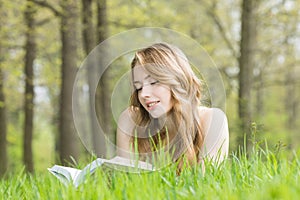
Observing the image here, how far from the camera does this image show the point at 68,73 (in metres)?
9.84

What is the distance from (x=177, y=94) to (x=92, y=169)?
0.87 m

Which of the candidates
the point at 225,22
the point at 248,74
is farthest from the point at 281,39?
the point at 248,74

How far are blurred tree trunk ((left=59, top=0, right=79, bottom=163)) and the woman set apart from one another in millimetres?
6362

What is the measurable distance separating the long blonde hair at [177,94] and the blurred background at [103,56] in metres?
0.44

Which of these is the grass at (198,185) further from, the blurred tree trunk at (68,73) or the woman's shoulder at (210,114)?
the blurred tree trunk at (68,73)

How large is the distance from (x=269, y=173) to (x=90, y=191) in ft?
2.92

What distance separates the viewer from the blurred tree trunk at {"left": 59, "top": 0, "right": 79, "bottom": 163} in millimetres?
9734

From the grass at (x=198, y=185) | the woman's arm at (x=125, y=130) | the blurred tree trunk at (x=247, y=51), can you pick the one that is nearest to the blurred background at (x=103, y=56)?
the blurred tree trunk at (x=247, y=51)

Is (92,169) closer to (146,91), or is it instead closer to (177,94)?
(146,91)

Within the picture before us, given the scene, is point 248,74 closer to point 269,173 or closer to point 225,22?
point 269,173

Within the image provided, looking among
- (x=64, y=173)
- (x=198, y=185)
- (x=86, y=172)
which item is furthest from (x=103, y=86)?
(x=198, y=185)

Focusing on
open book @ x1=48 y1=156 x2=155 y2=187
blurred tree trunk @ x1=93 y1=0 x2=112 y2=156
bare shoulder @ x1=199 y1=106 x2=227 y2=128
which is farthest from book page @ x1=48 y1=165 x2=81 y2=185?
blurred tree trunk @ x1=93 y1=0 x2=112 y2=156

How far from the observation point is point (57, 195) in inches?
89.9

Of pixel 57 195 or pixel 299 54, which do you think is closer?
pixel 57 195
